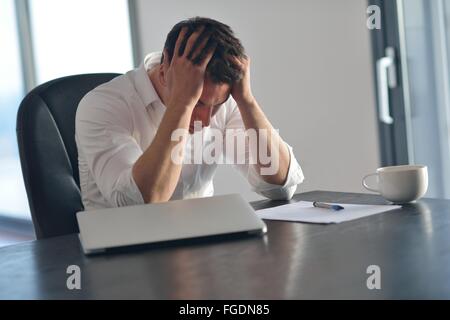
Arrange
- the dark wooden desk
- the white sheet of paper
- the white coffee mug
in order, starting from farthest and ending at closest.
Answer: the white coffee mug < the white sheet of paper < the dark wooden desk

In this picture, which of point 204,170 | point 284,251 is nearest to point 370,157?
point 204,170

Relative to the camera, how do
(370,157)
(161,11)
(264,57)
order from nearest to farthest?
(370,157), (264,57), (161,11)

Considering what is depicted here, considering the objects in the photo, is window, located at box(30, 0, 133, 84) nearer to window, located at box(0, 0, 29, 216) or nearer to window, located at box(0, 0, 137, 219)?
window, located at box(0, 0, 137, 219)

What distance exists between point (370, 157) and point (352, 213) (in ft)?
5.00

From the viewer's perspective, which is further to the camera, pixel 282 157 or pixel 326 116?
pixel 326 116

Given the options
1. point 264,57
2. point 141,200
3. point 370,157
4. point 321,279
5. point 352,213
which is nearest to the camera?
point 321,279

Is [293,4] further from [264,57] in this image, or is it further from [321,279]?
[321,279]

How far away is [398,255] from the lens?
1.03 meters

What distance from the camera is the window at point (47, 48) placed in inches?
164

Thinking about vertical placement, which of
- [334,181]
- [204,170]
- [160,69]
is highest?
[160,69]

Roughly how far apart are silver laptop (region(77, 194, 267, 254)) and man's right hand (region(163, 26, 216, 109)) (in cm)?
35

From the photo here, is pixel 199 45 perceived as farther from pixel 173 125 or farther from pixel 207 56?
pixel 173 125

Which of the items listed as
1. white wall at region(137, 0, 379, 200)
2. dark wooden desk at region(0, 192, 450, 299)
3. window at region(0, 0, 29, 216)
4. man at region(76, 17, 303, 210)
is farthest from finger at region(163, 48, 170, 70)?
window at region(0, 0, 29, 216)

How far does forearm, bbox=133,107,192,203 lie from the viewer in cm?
158
